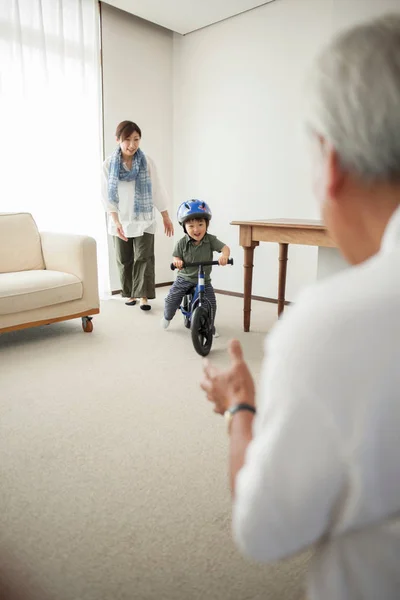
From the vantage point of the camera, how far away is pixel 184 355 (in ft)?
8.89

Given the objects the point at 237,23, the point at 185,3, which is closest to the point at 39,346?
the point at 185,3

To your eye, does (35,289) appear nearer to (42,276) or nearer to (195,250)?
(42,276)

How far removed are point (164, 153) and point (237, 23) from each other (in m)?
1.36

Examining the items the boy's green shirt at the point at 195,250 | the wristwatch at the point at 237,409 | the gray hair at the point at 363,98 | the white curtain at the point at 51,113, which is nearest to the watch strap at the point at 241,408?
the wristwatch at the point at 237,409

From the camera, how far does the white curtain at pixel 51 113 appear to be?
11.4 ft

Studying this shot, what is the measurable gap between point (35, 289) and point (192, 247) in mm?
1028

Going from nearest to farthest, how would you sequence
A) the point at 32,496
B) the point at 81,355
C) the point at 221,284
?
the point at 32,496 → the point at 81,355 → the point at 221,284

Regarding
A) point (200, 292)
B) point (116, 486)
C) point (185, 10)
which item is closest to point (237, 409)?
point (116, 486)

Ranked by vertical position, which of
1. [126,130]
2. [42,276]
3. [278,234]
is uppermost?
[126,130]

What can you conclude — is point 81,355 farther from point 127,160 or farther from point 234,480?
point 234,480

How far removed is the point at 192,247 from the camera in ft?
9.95

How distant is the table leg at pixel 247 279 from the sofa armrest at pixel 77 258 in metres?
1.02

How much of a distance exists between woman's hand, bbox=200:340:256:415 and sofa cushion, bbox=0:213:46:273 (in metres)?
2.71

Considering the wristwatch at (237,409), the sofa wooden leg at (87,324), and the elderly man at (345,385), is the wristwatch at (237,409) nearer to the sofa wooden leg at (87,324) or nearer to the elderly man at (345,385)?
the elderly man at (345,385)
